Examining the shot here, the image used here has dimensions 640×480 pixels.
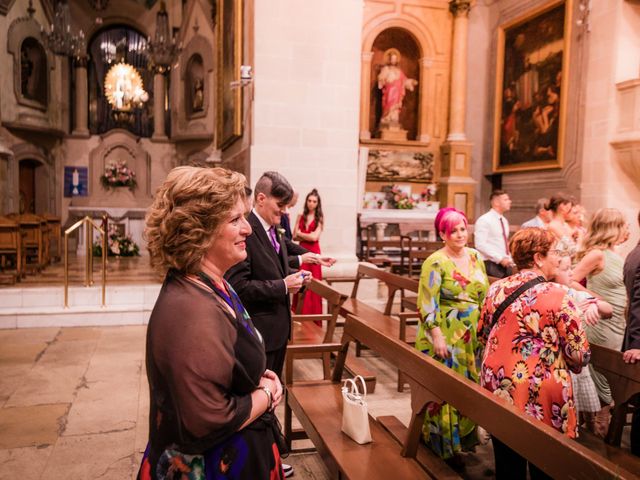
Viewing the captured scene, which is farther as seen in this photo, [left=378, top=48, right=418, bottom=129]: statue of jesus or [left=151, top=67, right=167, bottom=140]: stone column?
[left=151, top=67, right=167, bottom=140]: stone column

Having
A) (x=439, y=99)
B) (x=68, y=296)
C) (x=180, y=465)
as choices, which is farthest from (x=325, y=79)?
(x=439, y=99)

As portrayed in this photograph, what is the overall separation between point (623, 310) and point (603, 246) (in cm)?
49

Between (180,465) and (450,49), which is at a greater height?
(450,49)

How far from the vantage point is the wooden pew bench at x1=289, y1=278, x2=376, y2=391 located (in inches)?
155

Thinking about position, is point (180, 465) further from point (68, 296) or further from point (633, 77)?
point (633, 77)

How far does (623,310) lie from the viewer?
3.86 m

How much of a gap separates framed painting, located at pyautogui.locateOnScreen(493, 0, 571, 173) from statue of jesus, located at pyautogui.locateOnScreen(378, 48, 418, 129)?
251 cm

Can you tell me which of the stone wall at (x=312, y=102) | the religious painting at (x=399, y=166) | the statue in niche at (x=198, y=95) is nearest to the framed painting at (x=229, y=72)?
the stone wall at (x=312, y=102)

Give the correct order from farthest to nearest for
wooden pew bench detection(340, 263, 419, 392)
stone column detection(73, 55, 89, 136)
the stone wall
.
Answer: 1. stone column detection(73, 55, 89, 136)
2. the stone wall
3. wooden pew bench detection(340, 263, 419, 392)

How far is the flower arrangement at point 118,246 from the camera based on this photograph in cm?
1306

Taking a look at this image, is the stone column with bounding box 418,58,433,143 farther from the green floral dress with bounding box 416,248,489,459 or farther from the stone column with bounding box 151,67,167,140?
the green floral dress with bounding box 416,248,489,459

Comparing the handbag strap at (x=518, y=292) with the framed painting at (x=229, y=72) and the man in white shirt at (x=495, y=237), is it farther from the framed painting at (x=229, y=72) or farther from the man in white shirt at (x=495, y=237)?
the framed painting at (x=229, y=72)

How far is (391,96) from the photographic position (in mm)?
13930

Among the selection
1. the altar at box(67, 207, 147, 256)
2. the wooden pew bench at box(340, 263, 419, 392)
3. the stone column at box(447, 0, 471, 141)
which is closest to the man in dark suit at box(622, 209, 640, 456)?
the wooden pew bench at box(340, 263, 419, 392)
